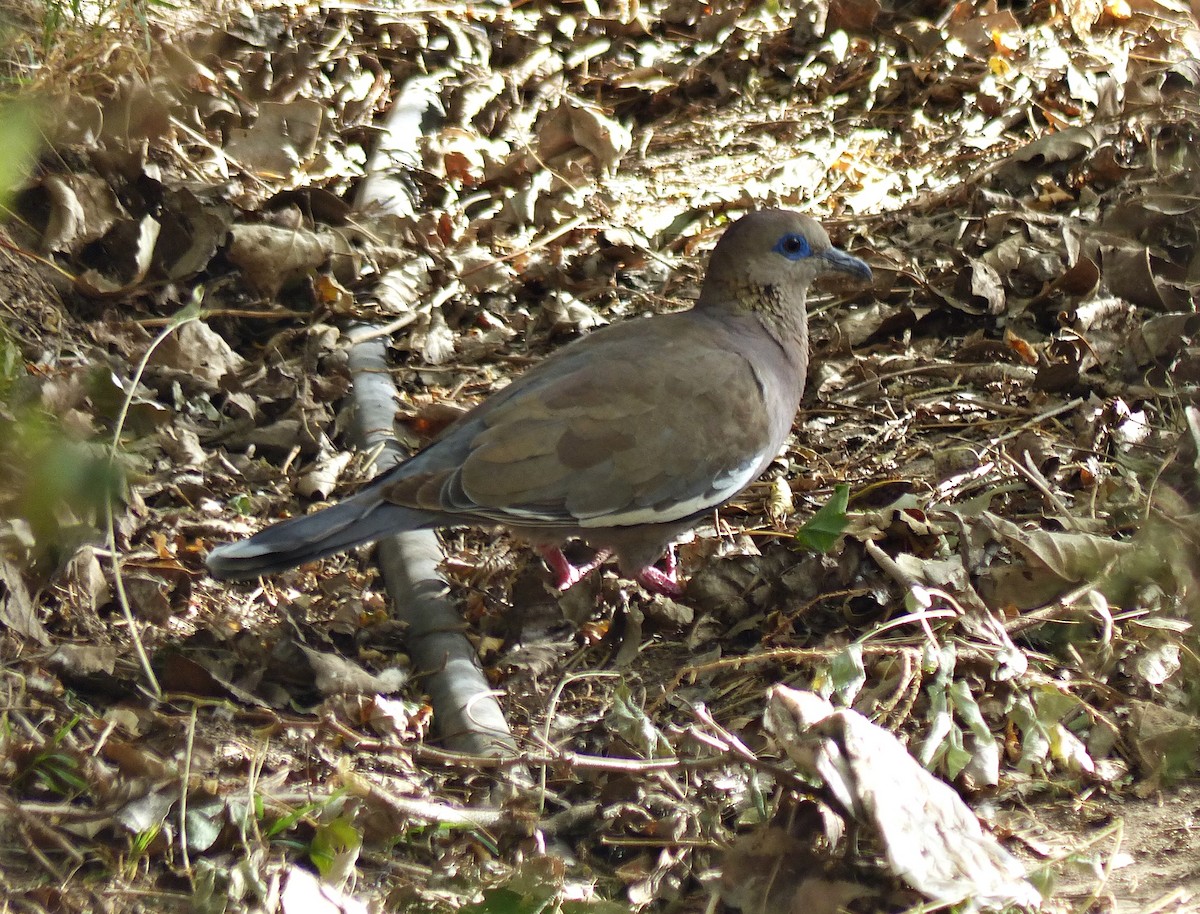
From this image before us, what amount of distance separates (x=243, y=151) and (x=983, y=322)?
9.14ft

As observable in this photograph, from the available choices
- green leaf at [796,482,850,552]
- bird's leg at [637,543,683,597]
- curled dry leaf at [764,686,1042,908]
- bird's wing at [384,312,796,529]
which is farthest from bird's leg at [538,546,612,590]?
curled dry leaf at [764,686,1042,908]

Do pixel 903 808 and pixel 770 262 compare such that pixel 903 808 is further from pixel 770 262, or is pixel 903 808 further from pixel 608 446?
pixel 770 262

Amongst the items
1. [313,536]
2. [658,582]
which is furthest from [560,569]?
[313,536]

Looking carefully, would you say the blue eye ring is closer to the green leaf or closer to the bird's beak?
the bird's beak

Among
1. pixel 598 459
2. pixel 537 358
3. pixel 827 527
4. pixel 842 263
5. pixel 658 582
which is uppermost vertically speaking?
pixel 842 263

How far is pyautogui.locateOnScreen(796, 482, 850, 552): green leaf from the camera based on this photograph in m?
2.80

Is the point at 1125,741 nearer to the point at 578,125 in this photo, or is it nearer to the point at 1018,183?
the point at 1018,183

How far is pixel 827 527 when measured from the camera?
282cm

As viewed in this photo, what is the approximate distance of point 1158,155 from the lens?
14.0 feet

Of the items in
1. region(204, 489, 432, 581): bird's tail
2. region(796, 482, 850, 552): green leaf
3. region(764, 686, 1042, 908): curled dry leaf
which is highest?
region(764, 686, 1042, 908): curled dry leaf

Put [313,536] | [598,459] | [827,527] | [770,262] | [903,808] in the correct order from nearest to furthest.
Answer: [903,808]
[313,536]
[827,527]
[598,459]
[770,262]

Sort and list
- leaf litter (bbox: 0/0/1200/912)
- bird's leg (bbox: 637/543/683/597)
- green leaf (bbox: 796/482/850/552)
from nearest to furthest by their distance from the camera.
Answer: leaf litter (bbox: 0/0/1200/912), green leaf (bbox: 796/482/850/552), bird's leg (bbox: 637/543/683/597)

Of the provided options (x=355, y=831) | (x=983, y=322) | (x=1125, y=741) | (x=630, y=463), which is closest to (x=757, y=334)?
(x=630, y=463)

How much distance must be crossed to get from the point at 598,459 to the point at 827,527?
565mm
